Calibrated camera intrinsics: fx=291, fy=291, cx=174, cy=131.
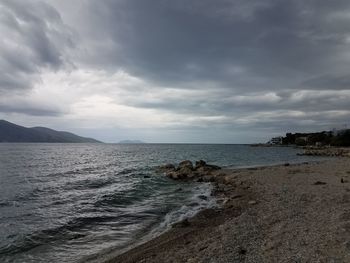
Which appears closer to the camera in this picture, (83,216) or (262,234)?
(262,234)

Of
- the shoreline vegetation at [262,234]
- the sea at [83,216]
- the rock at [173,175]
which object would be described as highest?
the shoreline vegetation at [262,234]

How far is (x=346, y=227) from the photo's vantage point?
410 inches

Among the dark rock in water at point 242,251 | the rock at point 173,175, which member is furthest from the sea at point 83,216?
the rock at point 173,175

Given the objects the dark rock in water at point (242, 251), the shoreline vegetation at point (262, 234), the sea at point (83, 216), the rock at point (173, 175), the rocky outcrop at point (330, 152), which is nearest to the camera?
the shoreline vegetation at point (262, 234)

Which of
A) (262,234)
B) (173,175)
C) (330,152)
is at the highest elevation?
(330,152)

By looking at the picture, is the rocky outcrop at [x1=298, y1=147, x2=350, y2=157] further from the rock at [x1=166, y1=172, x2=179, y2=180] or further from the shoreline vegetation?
the shoreline vegetation

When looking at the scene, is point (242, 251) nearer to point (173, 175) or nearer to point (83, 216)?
point (83, 216)

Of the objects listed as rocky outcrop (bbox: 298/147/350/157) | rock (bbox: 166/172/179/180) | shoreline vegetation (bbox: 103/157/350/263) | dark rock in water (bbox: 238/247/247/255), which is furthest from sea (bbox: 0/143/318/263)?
rocky outcrop (bbox: 298/147/350/157)

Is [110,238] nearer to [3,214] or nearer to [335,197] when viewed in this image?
[3,214]

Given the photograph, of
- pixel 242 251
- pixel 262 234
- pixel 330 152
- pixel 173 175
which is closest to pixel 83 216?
pixel 262 234

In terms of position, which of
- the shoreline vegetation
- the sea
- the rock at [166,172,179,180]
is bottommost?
the sea

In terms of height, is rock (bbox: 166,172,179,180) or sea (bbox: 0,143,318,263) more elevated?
rock (bbox: 166,172,179,180)

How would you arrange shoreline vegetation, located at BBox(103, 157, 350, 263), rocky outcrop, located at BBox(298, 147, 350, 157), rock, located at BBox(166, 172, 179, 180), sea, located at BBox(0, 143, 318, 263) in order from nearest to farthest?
shoreline vegetation, located at BBox(103, 157, 350, 263) → sea, located at BBox(0, 143, 318, 263) → rock, located at BBox(166, 172, 179, 180) → rocky outcrop, located at BBox(298, 147, 350, 157)

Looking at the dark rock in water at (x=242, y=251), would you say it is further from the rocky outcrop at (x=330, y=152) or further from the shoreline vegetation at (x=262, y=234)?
the rocky outcrop at (x=330, y=152)
